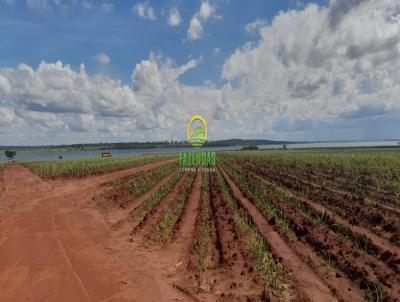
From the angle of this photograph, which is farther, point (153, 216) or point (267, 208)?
point (267, 208)

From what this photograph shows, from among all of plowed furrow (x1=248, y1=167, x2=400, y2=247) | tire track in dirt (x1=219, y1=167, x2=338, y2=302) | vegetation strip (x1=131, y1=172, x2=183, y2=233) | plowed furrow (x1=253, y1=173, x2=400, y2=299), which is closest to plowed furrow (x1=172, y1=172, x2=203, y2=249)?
vegetation strip (x1=131, y1=172, x2=183, y2=233)

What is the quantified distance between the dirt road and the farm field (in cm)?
3

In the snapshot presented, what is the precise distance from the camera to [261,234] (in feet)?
33.3

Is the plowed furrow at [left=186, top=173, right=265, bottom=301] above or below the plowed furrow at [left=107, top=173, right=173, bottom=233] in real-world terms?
above

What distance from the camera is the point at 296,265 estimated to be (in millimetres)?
7715

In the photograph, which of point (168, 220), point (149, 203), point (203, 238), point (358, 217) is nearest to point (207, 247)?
point (203, 238)

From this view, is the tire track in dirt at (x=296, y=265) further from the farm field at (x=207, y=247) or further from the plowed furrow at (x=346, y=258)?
the plowed furrow at (x=346, y=258)

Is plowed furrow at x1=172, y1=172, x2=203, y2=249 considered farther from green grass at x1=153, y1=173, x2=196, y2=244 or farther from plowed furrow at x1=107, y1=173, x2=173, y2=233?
plowed furrow at x1=107, y1=173, x2=173, y2=233

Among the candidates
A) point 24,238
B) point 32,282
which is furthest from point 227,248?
point 24,238

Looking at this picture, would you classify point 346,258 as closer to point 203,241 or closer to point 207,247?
point 207,247

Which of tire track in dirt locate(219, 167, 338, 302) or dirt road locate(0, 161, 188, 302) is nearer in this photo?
tire track in dirt locate(219, 167, 338, 302)

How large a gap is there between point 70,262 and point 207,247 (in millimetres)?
3998

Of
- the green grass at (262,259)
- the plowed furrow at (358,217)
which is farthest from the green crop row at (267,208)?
the plowed furrow at (358,217)

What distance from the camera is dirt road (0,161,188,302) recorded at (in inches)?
259
